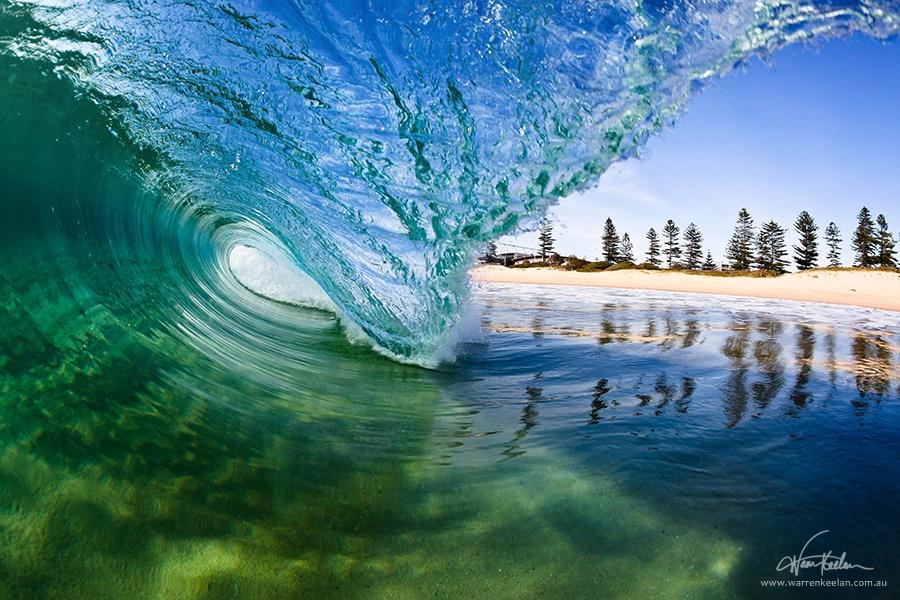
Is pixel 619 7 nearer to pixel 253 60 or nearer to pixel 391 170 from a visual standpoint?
pixel 391 170

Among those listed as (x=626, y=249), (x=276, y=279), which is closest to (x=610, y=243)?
(x=626, y=249)

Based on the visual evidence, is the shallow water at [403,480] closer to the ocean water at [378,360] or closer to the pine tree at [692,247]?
the ocean water at [378,360]

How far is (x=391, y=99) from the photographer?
3459mm

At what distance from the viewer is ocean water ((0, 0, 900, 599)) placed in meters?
1.54

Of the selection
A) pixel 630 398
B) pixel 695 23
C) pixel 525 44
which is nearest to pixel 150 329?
pixel 525 44

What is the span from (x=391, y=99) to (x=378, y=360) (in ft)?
7.21

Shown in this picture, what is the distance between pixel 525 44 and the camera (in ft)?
9.67

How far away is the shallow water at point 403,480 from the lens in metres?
1.43

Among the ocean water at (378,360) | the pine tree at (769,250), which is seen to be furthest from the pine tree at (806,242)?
the ocean water at (378,360)

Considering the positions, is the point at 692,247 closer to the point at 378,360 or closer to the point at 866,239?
the point at 866,239
